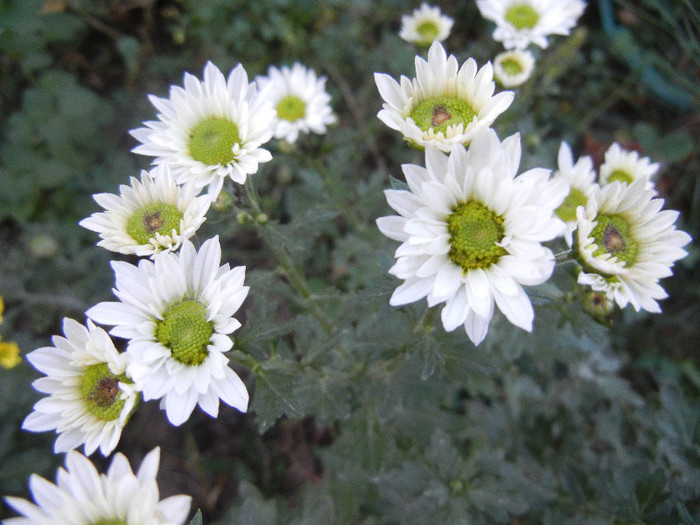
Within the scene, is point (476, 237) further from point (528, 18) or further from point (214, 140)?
point (528, 18)

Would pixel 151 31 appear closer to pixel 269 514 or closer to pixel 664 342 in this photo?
pixel 269 514

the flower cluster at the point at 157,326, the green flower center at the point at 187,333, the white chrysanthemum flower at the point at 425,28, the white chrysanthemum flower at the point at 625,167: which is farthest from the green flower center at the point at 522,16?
the green flower center at the point at 187,333

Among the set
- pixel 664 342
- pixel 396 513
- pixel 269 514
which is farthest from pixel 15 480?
pixel 664 342

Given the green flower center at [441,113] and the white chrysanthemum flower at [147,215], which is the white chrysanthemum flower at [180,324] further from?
the green flower center at [441,113]

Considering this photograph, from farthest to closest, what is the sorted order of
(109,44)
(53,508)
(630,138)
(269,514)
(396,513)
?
(109,44)
(630,138)
(396,513)
(269,514)
(53,508)

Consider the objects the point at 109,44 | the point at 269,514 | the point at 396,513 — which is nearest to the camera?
the point at 269,514

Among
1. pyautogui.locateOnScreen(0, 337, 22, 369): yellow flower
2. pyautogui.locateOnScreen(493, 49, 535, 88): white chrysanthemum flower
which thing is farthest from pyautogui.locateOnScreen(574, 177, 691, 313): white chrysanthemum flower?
pyautogui.locateOnScreen(0, 337, 22, 369): yellow flower

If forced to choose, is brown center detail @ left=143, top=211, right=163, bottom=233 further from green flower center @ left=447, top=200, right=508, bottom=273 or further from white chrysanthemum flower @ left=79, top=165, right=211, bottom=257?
green flower center @ left=447, top=200, right=508, bottom=273
